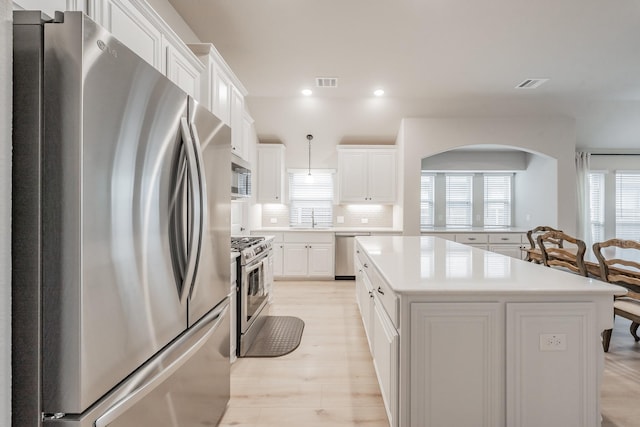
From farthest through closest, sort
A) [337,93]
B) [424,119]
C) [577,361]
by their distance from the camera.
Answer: [424,119], [337,93], [577,361]

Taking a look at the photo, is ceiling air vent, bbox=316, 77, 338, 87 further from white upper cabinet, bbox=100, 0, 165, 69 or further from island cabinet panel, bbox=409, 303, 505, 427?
island cabinet panel, bbox=409, 303, 505, 427

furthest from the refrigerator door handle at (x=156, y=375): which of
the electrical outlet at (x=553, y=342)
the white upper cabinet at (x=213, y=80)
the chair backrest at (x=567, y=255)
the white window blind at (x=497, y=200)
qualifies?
the white window blind at (x=497, y=200)

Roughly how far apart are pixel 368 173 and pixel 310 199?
4.10 feet

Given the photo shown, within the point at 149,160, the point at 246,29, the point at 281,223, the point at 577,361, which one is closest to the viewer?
the point at 149,160

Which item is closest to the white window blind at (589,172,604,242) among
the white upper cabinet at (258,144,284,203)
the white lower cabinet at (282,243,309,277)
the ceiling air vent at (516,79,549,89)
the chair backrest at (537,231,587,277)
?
the ceiling air vent at (516,79,549,89)

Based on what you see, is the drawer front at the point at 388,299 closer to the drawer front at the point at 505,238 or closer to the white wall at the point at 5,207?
the white wall at the point at 5,207

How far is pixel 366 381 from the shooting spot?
2.26 metres

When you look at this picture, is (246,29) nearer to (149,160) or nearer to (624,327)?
(149,160)

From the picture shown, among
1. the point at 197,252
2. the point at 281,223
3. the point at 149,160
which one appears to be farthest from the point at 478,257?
the point at 281,223

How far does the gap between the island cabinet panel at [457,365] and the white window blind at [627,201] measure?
23.5ft

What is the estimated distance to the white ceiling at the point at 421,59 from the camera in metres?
2.84

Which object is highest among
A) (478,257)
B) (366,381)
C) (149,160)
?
(149,160)

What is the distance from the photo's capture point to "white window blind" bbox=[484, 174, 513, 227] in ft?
21.6

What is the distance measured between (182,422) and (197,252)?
0.70 m
